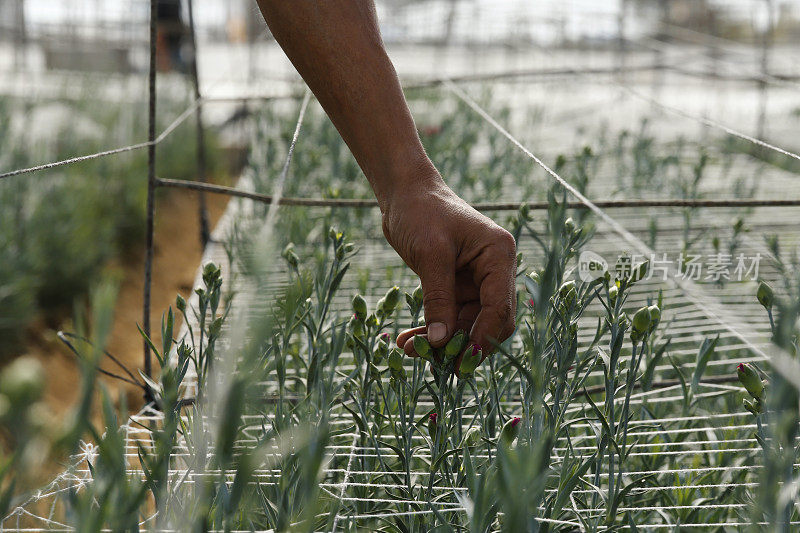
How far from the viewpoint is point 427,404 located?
129 centimetres

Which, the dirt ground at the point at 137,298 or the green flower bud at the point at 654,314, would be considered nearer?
the green flower bud at the point at 654,314

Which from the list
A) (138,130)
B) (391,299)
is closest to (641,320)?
(391,299)

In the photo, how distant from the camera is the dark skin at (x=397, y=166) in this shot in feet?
2.80

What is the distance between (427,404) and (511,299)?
0.49 meters

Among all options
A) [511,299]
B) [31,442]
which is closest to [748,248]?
[511,299]

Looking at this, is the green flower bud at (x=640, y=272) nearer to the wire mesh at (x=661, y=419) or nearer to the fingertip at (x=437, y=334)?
the wire mesh at (x=661, y=419)

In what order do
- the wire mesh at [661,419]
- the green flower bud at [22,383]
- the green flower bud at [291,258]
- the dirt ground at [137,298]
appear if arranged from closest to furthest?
the green flower bud at [22,383] → the wire mesh at [661,419] → the green flower bud at [291,258] → the dirt ground at [137,298]

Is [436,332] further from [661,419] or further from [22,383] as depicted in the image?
[22,383]

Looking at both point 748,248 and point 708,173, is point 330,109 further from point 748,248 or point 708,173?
point 708,173

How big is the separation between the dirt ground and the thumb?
1.02 metres

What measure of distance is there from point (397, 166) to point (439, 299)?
0.18m

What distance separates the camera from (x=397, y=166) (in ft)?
3.01

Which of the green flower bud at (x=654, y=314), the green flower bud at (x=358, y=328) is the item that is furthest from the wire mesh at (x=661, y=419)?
the green flower bud at (x=358, y=328)

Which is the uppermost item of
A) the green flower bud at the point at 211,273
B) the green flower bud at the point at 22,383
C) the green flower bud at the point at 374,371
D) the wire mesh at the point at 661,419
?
the green flower bud at the point at 22,383
